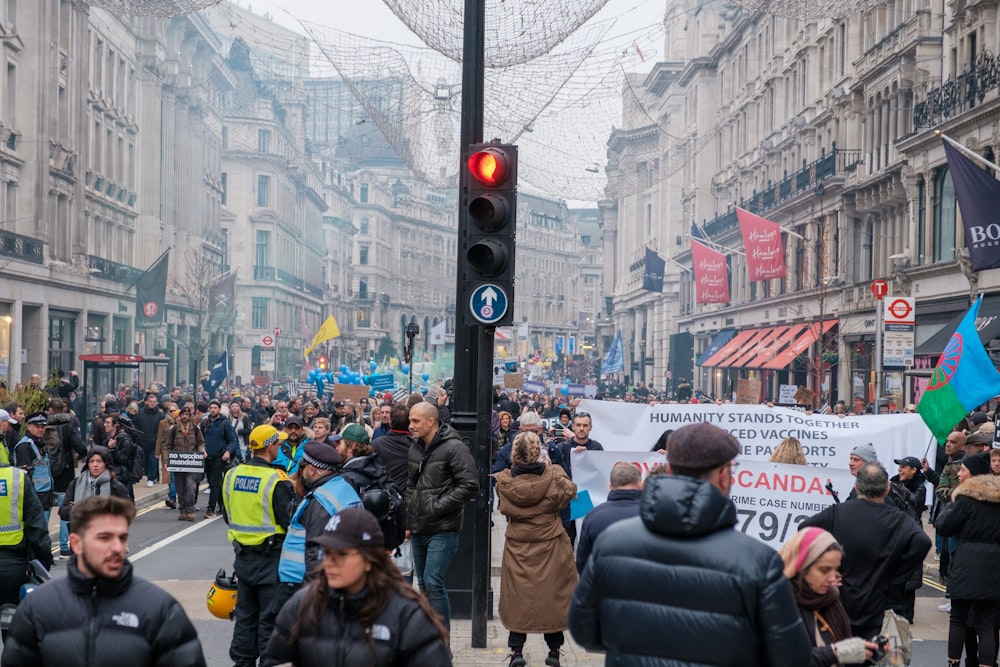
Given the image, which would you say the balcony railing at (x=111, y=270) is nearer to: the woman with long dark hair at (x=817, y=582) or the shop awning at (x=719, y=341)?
the shop awning at (x=719, y=341)

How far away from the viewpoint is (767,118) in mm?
51938

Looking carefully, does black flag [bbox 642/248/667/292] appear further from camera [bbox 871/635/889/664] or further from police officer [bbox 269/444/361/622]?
camera [bbox 871/635/889/664]

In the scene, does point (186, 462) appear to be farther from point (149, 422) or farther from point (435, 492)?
point (435, 492)

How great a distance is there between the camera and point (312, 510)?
7.23m

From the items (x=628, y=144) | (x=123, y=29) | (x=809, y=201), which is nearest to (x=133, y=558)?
(x=809, y=201)

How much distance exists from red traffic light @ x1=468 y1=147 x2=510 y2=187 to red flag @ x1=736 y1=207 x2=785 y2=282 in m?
27.2

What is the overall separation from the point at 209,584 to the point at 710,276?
1289 inches

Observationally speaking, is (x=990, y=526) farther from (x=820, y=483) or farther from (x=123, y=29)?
(x=123, y=29)

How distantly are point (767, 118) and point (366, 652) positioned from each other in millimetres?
49694

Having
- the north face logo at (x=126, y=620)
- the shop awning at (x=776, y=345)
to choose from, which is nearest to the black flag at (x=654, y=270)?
the shop awning at (x=776, y=345)

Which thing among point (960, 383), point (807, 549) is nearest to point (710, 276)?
point (960, 383)

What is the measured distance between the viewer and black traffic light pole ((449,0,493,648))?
9445mm

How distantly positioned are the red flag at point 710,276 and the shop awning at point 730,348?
27.2 feet

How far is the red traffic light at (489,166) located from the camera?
355 inches
